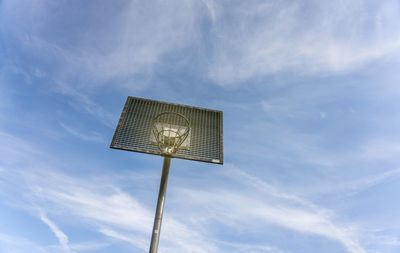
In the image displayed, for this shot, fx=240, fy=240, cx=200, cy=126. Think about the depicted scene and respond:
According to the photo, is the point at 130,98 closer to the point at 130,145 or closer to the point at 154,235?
the point at 130,145

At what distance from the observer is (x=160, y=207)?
608 cm

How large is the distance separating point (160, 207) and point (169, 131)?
1.97 metres

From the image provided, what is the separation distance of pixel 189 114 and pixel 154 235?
3578mm

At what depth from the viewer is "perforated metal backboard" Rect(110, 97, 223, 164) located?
6.44 metres

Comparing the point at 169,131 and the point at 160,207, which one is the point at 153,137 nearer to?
the point at 169,131

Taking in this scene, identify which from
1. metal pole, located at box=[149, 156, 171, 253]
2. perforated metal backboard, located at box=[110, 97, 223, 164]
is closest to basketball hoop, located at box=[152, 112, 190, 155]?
perforated metal backboard, located at box=[110, 97, 223, 164]

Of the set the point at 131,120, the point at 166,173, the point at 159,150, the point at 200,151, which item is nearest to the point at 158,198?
the point at 166,173

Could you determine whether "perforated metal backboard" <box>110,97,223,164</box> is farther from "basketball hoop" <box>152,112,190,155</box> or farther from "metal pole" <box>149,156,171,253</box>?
"metal pole" <box>149,156,171,253</box>

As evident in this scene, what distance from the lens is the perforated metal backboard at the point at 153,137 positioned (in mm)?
6441

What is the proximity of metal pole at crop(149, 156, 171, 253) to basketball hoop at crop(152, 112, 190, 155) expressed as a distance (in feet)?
1.22

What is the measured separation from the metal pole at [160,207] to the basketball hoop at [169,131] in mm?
371

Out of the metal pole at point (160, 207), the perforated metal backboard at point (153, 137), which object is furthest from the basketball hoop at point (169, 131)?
the metal pole at point (160, 207)

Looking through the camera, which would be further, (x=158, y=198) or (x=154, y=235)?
(x=158, y=198)

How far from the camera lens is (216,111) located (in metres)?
7.90
